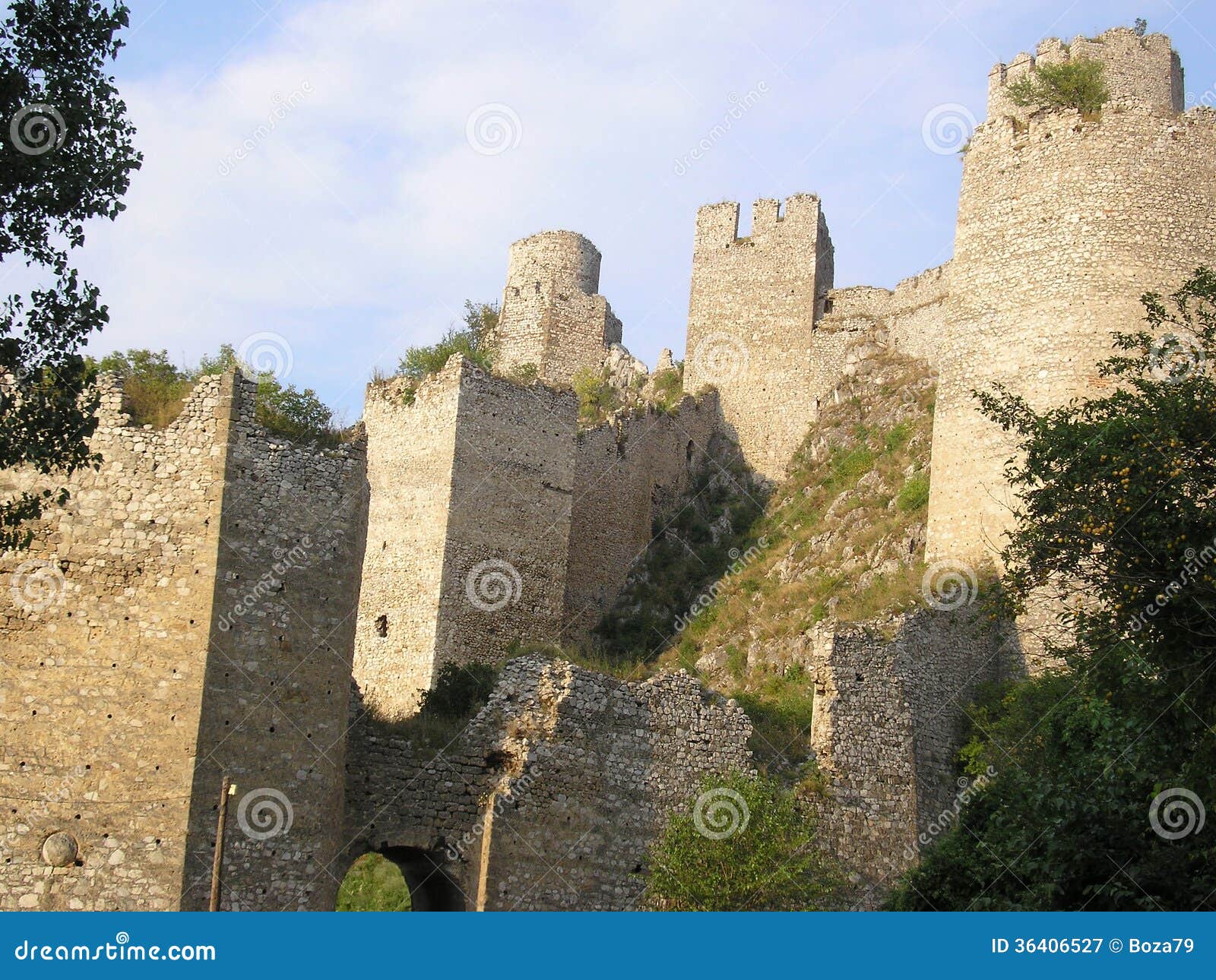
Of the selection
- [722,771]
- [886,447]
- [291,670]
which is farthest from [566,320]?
[291,670]

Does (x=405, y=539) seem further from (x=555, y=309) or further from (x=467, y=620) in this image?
(x=555, y=309)

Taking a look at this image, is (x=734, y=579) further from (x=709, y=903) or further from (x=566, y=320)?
(x=709, y=903)

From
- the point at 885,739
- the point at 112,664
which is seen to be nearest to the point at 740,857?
the point at 885,739

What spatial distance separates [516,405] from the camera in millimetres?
31688

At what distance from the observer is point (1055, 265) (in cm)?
2780

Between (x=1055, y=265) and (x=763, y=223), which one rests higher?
(x=763, y=223)

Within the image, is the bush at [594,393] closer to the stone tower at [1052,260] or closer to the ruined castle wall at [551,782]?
the stone tower at [1052,260]

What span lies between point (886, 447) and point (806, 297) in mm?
7931

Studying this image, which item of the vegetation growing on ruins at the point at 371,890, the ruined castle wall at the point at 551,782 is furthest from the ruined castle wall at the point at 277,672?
the vegetation growing on ruins at the point at 371,890

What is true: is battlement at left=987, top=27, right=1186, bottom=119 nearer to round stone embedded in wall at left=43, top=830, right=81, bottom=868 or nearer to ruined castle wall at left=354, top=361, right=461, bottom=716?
ruined castle wall at left=354, top=361, right=461, bottom=716

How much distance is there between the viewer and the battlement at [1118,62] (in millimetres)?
32312

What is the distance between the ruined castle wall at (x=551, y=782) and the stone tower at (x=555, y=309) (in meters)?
21.5

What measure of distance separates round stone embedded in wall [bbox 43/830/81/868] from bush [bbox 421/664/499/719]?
6.08m

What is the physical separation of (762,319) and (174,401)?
2640cm
